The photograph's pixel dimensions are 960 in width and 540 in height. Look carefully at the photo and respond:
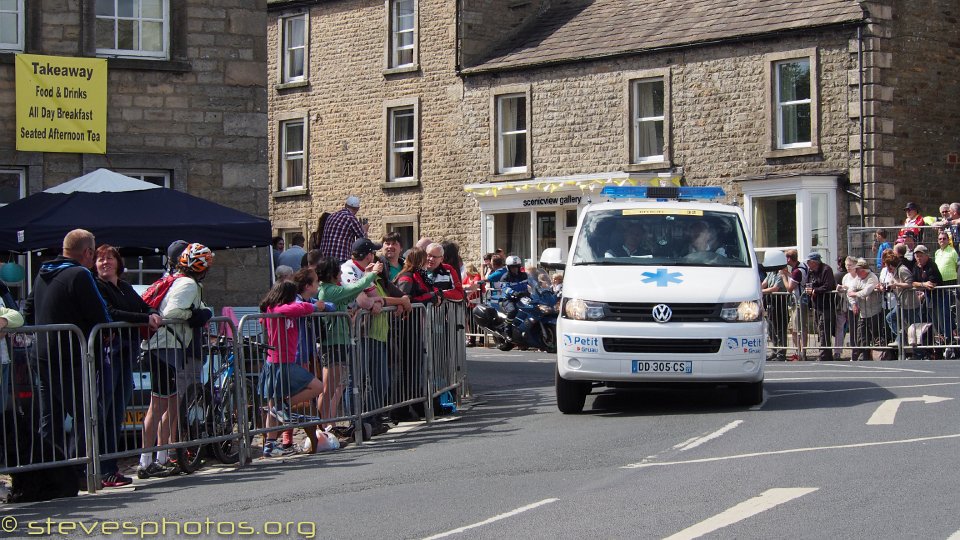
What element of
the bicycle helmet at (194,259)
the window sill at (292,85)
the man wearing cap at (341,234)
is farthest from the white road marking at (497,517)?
the window sill at (292,85)

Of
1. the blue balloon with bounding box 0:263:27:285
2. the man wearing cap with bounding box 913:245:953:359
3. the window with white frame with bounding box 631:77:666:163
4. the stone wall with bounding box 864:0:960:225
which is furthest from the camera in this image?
the window with white frame with bounding box 631:77:666:163

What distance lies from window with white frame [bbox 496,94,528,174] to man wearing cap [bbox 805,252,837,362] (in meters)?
13.8

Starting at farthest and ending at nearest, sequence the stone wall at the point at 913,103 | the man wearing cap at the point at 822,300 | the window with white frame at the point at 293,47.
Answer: the window with white frame at the point at 293,47
the stone wall at the point at 913,103
the man wearing cap at the point at 822,300

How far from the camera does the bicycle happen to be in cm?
1118

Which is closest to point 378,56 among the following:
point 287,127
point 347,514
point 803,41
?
point 287,127

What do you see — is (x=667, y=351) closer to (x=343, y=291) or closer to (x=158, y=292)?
(x=343, y=291)

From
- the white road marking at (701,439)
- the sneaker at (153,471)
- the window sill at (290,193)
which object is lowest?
the sneaker at (153,471)

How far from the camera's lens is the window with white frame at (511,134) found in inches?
1436

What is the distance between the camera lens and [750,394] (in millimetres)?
14094

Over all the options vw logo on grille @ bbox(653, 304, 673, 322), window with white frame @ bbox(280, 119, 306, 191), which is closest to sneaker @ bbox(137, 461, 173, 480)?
vw logo on grille @ bbox(653, 304, 673, 322)

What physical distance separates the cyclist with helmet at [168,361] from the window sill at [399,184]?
27078mm

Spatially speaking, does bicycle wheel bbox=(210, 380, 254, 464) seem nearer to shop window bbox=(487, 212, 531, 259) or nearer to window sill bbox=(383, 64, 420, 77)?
shop window bbox=(487, 212, 531, 259)

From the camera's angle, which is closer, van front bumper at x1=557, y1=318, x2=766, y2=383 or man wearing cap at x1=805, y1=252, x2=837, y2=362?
van front bumper at x1=557, y1=318, x2=766, y2=383

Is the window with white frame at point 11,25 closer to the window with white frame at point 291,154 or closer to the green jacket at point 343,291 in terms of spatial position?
the green jacket at point 343,291
